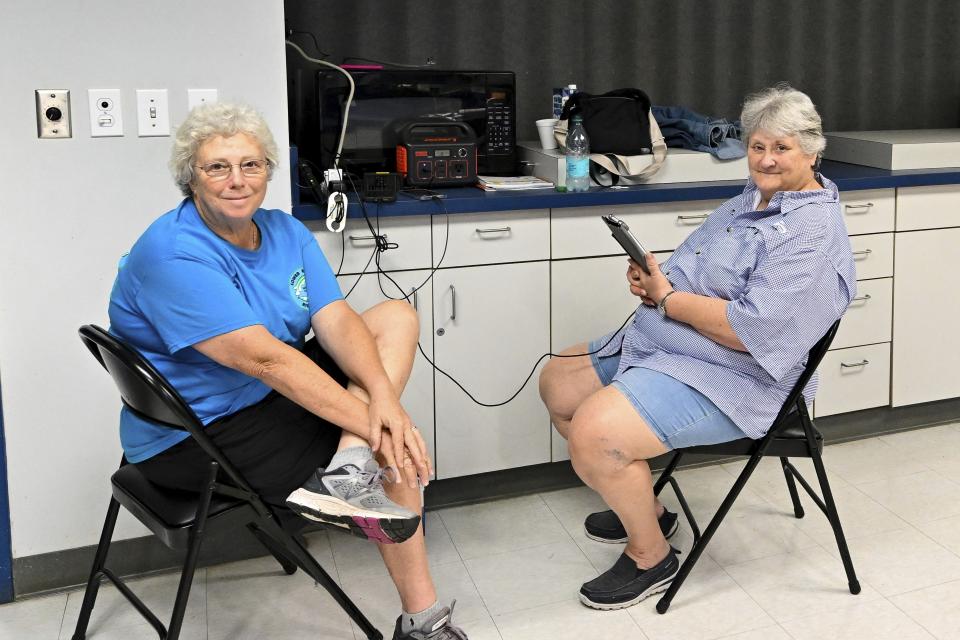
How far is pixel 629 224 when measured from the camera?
2.96 meters

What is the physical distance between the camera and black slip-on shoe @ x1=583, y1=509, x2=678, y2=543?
2756 mm

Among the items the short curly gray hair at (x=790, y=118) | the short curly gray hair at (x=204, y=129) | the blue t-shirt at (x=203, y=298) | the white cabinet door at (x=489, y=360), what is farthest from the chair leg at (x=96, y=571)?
the short curly gray hair at (x=790, y=118)

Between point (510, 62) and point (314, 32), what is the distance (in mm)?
636

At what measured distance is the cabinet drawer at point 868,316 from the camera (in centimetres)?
322

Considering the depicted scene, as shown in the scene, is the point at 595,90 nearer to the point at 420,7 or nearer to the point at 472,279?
the point at 420,7

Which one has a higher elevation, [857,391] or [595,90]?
[595,90]

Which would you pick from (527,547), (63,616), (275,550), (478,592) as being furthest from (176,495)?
(527,547)

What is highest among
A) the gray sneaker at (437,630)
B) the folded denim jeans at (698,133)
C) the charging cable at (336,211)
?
the folded denim jeans at (698,133)

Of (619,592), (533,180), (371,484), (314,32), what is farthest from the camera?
(314,32)

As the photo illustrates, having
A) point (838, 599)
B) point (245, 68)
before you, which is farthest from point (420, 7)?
point (838, 599)

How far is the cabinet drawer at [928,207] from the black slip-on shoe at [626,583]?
1370mm

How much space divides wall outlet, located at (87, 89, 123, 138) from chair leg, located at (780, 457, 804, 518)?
177 centimetres

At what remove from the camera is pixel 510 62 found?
11.3 ft

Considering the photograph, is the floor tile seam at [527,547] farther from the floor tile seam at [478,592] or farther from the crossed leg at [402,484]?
the crossed leg at [402,484]
